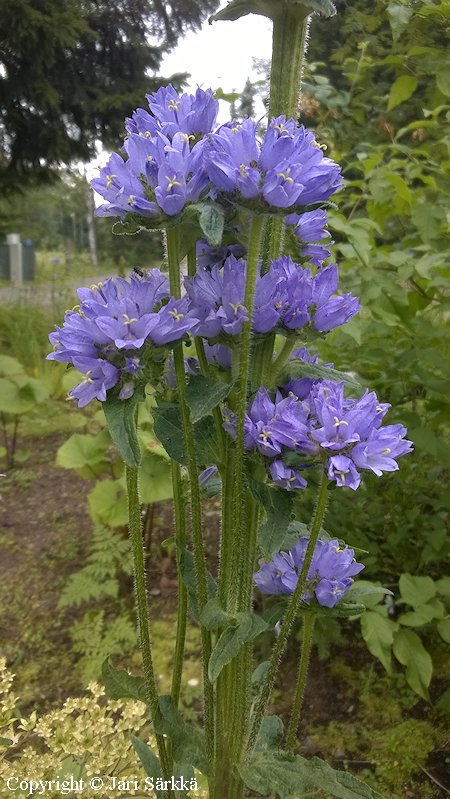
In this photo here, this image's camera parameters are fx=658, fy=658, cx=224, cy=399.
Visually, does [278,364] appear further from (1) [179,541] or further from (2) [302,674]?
(2) [302,674]

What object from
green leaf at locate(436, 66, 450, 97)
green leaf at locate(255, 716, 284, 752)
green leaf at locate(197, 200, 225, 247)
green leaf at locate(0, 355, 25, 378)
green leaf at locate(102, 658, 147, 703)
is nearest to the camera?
green leaf at locate(197, 200, 225, 247)

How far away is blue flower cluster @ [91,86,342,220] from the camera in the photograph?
0.75m

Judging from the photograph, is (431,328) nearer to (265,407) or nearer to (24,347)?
(265,407)

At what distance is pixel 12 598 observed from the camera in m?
2.32

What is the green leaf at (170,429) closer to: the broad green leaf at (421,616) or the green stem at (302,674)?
the green stem at (302,674)

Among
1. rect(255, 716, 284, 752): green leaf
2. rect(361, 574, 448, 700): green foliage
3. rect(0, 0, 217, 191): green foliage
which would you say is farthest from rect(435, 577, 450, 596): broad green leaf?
rect(0, 0, 217, 191): green foliage

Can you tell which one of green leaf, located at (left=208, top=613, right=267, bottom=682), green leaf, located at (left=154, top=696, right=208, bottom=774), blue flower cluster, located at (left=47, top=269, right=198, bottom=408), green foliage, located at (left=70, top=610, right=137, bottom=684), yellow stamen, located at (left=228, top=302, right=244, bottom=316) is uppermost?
yellow stamen, located at (left=228, top=302, right=244, bottom=316)

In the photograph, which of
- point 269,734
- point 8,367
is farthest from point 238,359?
point 8,367

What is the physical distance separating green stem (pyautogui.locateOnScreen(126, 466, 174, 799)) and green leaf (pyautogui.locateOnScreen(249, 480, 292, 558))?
16 centimetres

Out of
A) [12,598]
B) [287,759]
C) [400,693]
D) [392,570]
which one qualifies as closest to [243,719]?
[287,759]

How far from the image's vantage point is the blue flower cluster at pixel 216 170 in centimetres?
75

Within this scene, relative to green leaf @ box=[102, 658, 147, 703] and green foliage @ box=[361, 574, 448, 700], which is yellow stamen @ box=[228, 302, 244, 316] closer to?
green leaf @ box=[102, 658, 147, 703]

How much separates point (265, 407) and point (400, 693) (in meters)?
1.35

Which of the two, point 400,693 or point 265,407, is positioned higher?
point 265,407
